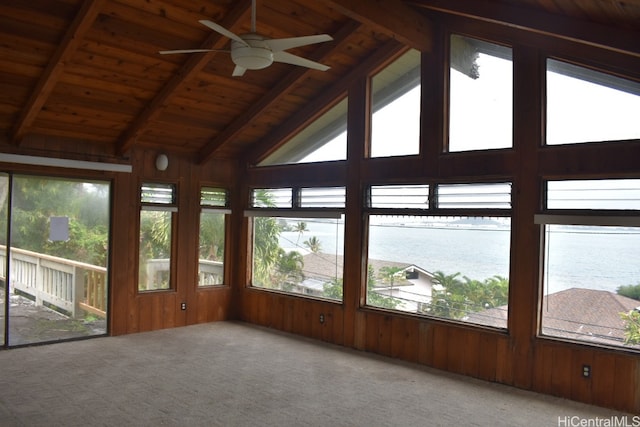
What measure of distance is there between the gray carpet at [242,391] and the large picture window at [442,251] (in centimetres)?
68

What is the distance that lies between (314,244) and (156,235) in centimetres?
211

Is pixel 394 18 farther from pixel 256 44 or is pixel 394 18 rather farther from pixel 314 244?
A: pixel 314 244

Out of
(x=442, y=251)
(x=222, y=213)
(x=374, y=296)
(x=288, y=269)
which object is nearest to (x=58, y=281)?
(x=222, y=213)

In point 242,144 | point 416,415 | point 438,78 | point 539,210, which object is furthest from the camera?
point 242,144

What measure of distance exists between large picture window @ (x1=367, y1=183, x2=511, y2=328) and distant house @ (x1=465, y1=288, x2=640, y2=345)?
0.43m

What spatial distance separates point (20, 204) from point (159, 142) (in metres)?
1.76

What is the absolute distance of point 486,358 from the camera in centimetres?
486

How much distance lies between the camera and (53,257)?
5773 mm

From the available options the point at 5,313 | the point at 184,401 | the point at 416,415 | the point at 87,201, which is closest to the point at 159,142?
the point at 87,201

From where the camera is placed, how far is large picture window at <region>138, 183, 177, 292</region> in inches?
256

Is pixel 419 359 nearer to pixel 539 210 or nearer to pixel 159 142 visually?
pixel 539 210

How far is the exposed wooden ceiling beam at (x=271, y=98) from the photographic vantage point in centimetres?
518

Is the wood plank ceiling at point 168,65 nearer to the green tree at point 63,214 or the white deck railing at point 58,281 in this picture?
the green tree at point 63,214

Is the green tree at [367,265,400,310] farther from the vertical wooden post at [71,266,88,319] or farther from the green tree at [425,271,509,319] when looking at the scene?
the vertical wooden post at [71,266,88,319]
